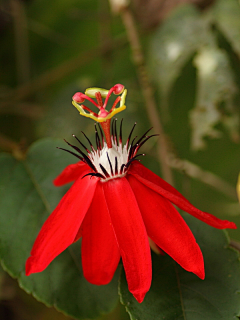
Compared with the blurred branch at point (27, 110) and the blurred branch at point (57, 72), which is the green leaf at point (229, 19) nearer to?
the blurred branch at point (57, 72)

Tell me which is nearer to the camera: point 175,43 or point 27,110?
point 175,43

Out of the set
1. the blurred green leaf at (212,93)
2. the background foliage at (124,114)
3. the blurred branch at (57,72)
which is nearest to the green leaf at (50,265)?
the background foliage at (124,114)

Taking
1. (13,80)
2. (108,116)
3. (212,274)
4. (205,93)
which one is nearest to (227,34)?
(205,93)

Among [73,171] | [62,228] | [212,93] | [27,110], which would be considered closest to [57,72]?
[27,110]

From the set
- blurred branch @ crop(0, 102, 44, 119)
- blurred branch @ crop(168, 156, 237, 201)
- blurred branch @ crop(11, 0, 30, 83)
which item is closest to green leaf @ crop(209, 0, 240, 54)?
blurred branch @ crop(168, 156, 237, 201)

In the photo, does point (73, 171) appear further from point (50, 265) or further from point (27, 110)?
point (27, 110)

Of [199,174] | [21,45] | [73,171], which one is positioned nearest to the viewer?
[73,171]
